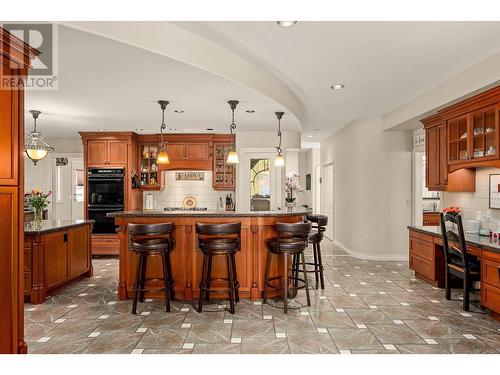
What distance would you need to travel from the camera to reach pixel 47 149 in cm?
552

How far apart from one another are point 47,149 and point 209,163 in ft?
9.81

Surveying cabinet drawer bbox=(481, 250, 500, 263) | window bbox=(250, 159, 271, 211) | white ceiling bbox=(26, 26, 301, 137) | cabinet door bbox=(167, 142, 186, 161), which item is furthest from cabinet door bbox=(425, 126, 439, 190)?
cabinet door bbox=(167, 142, 186, 161)

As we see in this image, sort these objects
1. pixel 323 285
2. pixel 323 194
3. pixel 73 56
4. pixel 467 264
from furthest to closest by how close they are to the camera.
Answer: pixel 323 194, pixel 323 285, pixel 467 264, pixel 73 56

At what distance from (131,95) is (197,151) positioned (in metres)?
3.04

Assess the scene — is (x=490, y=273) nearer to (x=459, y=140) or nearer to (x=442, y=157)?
(x=459, y=140)

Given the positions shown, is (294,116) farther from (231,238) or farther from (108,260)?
(108,260)

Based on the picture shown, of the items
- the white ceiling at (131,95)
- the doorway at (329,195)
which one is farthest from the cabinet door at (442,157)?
the doorway at (329,195)

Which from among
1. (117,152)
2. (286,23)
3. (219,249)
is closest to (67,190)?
(117,152)

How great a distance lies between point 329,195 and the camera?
9.40 meters

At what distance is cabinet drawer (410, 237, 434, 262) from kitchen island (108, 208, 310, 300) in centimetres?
212

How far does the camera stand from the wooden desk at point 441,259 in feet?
11.8
